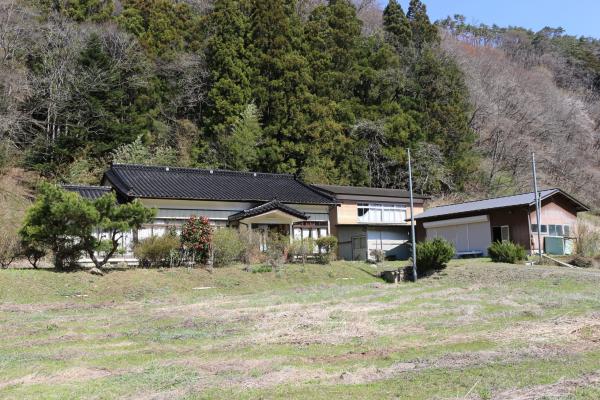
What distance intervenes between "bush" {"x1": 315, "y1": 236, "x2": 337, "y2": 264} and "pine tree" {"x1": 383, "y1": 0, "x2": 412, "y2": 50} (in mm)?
29043

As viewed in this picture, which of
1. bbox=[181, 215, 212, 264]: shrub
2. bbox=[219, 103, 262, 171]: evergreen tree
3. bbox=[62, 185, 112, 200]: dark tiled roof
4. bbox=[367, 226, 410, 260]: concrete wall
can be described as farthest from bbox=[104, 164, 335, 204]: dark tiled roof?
bbox=[181, 215, 212, 264]: shrub

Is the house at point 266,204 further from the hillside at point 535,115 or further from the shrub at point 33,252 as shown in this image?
the hillside at point 535,115

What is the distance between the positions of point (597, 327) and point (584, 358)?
2530 millimetres

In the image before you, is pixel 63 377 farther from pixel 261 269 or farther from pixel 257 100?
pixel 257 100

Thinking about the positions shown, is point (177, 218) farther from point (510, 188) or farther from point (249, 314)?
point (510, 188)

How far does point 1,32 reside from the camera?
33469 millimetres

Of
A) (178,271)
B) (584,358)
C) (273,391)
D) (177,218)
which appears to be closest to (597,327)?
(584,358)

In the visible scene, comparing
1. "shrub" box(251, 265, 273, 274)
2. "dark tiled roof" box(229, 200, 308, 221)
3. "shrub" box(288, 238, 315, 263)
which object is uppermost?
"dark tiled roof" box(229, 200, 308, 221)

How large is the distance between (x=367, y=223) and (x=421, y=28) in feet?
84.9

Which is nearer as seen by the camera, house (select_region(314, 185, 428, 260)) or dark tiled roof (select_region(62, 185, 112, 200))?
dark tiled roof (select_region(62, 185, 112, 200))

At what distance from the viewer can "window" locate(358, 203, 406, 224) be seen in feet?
111

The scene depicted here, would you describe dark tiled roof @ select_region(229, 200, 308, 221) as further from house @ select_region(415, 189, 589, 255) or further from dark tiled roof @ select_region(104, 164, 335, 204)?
house @ select_region(415, 189, 589, 255)

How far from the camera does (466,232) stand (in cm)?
3114

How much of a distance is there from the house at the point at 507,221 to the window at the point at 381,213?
8.13 feet
